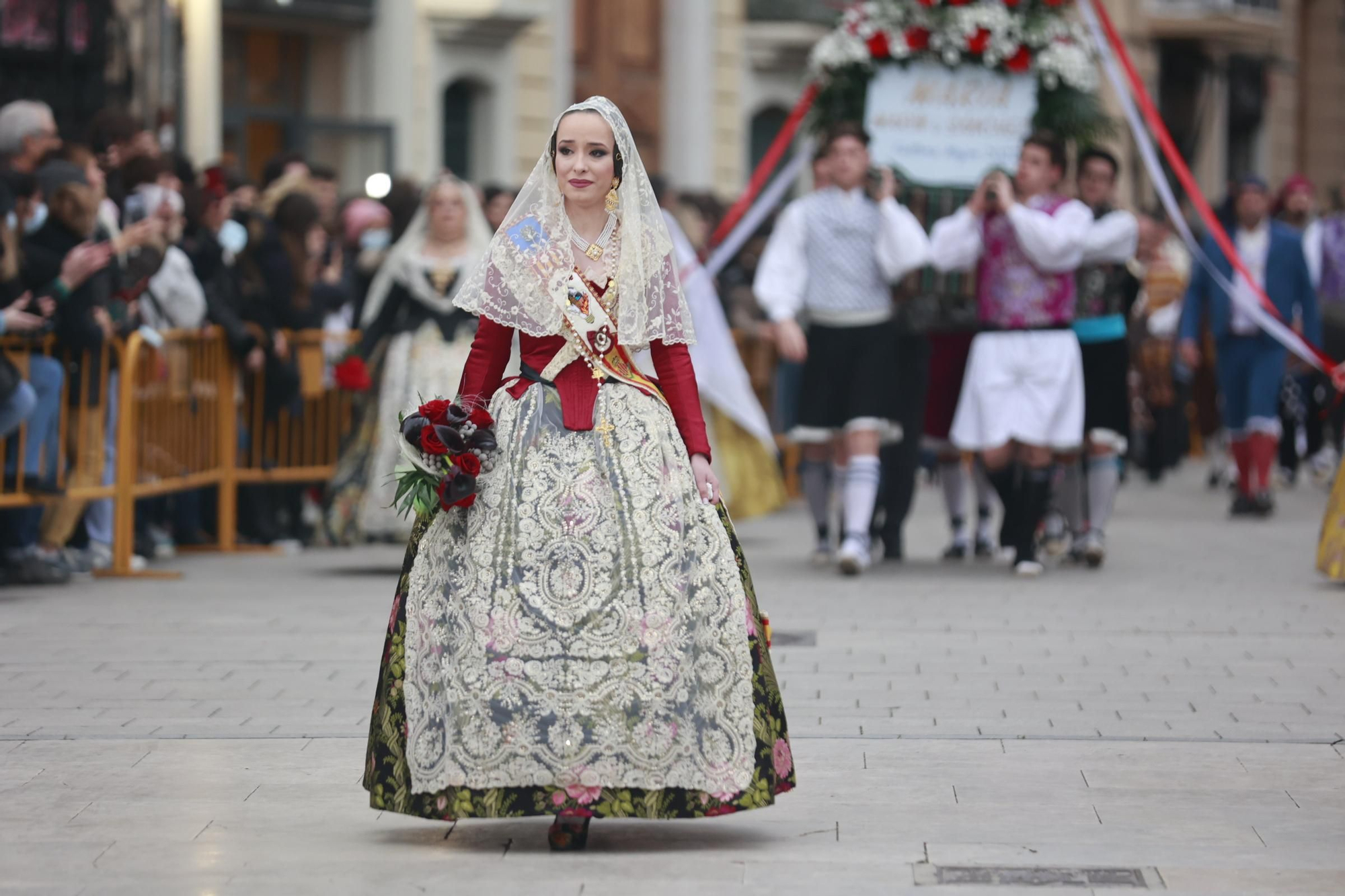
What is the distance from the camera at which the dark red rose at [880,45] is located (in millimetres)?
12914

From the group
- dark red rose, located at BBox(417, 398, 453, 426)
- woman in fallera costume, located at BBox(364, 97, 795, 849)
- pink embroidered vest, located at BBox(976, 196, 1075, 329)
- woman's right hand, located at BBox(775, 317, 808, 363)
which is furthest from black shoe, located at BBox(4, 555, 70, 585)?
dark red rose, located at BBox(417, 398, 453, 426)

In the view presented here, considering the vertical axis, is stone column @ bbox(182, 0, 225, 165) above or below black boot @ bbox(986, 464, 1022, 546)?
above

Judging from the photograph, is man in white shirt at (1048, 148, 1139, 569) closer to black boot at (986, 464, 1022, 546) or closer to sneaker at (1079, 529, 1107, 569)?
sneaker at (1079, 529, 1107, 569)

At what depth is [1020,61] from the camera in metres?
12.9

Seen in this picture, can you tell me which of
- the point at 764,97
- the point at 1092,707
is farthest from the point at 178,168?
the point at 764,97

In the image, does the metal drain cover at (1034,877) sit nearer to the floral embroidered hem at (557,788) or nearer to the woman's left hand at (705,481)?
the floral embroidered hem at (557,788)

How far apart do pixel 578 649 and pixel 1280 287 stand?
11.0 m

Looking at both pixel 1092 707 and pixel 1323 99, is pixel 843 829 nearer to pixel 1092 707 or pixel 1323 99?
pixel 1092 707

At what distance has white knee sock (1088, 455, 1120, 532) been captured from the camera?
12078mm

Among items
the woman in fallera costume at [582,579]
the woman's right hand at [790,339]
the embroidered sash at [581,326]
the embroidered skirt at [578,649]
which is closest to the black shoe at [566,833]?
the woman in fallera costume at [582,579]

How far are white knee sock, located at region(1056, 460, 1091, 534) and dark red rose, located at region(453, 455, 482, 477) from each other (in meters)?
7.01

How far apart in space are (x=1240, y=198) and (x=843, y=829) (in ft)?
36.2

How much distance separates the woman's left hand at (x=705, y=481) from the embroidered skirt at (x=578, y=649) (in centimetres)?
3

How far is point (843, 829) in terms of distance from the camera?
5.87 metres
